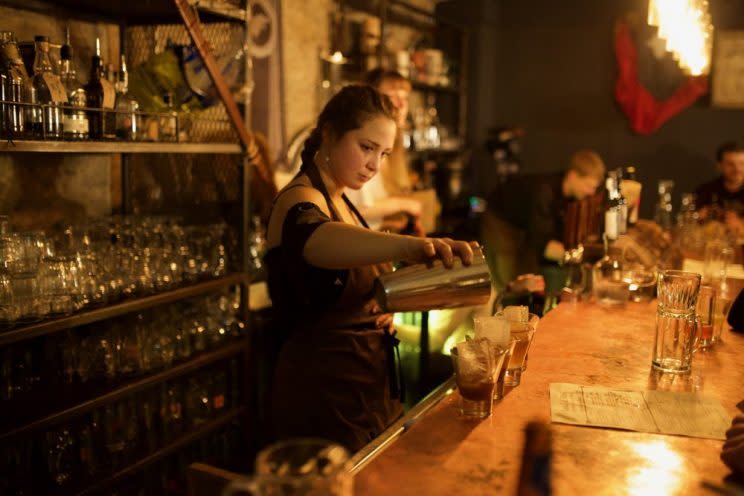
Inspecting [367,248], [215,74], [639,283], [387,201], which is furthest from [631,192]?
[367,248]

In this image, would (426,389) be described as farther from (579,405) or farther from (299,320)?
(579,405)

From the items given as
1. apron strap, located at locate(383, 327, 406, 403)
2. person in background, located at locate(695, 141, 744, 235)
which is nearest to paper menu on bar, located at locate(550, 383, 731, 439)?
apron strap, located at locate(383, 327, 406, 403)

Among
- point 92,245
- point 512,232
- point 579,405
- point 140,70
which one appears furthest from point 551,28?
point 579,405

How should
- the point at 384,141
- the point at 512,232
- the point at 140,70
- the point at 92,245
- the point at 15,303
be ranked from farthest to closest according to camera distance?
1. the point at 512,232
2. the point at 140,70
3. the point at 92,245
4. the point at 15,303
5. the point at 384,141

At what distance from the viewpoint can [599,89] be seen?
21.8ft

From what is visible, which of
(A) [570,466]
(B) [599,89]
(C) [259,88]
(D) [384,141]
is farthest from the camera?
(B) [599,89]

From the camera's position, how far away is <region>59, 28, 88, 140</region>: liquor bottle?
2141 mm

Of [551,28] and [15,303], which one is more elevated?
[551,28]

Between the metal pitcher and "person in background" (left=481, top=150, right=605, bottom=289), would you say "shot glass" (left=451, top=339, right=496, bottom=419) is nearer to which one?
the metal pitcher

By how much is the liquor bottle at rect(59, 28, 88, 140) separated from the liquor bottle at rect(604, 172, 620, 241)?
6.12 ft

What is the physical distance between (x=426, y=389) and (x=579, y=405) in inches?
52.2

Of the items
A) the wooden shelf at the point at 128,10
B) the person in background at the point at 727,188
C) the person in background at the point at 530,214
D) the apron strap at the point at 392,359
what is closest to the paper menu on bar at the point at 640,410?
the apron strap at the point at 392,359

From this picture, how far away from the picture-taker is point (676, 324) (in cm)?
160

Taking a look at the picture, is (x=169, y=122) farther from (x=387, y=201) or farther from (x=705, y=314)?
(x=705, y=314)
